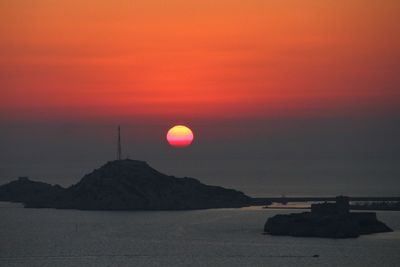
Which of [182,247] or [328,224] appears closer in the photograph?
[182,247]

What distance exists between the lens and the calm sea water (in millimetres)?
124062

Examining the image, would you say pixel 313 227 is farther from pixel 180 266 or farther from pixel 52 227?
pixel 52 227

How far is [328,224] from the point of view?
512 ft

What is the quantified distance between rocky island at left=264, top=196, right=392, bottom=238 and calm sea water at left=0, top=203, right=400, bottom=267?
264 cm

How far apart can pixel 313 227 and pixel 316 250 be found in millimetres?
20250

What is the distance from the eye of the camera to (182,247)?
5625 inches

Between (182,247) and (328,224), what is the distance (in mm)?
26298

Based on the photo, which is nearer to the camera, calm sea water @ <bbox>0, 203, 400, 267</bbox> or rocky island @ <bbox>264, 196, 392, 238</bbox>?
calm sea water @ <bbox>0, 203, 400, 267</bbox>

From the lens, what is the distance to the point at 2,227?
7623 inches

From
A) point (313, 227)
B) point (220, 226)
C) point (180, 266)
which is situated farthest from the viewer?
point (220, 226)

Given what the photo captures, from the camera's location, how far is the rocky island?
154 m

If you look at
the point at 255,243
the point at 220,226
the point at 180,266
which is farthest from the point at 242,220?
the point at 180,266

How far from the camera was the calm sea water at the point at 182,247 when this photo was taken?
407 ft

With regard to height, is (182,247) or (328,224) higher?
(328,224)
